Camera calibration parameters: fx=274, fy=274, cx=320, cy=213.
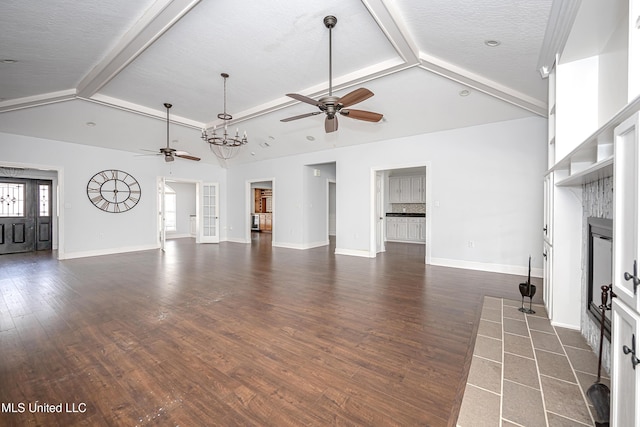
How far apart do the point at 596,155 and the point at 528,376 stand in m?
1.72

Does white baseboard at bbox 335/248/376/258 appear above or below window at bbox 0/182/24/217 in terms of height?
below

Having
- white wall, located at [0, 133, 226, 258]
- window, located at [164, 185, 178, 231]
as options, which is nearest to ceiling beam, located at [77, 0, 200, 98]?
white wall, located at [0, 133, 226, 258]

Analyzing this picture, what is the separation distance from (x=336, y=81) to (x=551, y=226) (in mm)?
3319

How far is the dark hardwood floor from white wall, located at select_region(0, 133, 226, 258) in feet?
7.42

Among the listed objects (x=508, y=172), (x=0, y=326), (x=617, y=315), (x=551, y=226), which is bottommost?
(x=0, y=326)

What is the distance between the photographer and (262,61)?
369 cm

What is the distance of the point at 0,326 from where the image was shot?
9.09 feet

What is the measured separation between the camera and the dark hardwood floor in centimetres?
164

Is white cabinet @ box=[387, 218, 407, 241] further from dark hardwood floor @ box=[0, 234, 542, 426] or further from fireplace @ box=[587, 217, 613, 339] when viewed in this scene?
fireplace @ box=[587, 217, 613, 339]

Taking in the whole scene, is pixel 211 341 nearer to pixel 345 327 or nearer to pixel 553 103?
pixel 345 327

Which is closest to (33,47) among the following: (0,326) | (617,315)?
(0,326)

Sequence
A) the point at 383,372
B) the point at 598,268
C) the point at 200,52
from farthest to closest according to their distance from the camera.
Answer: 1. the point at 200,52
2. the point at 598,268
3. the point at 383,372

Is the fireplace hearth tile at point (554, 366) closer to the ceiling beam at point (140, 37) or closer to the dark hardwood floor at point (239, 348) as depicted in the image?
the dark hardwood floor at point (239, 348)

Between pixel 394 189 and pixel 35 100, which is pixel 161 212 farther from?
pixel 394 189
